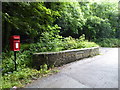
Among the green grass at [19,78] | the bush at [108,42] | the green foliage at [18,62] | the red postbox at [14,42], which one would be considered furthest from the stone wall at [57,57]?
the bush at [108,42]

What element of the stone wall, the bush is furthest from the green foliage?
the bush

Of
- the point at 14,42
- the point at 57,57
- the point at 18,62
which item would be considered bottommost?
the point at 18,62

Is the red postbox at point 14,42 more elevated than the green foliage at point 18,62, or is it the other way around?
the red postbox at point 14,42

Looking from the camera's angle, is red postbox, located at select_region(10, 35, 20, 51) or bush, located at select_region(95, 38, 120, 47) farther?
bush, located at select_region(95, 38, 120, 47)

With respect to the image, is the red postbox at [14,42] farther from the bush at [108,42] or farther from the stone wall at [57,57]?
the bush at [108,42]

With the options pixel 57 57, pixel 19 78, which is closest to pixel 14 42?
pixel 19 78

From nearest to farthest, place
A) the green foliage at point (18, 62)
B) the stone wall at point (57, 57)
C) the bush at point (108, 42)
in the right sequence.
Answer: 1. the green foliage at point (18, 62)
2. the stone wall at point (57, 57)
3. the bush at point (108, 42)

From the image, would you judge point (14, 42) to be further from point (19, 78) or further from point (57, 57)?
point (57, 57)

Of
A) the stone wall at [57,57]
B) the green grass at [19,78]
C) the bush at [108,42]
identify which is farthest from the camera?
the bush at [108,42]

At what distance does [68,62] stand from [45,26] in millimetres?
2672

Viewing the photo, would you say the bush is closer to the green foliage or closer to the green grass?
the green foliage

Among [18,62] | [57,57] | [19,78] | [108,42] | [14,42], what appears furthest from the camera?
[108,42]

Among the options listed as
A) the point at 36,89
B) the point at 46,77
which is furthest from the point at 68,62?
the point at 36,89

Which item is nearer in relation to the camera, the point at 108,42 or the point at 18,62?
the point at 18,62
